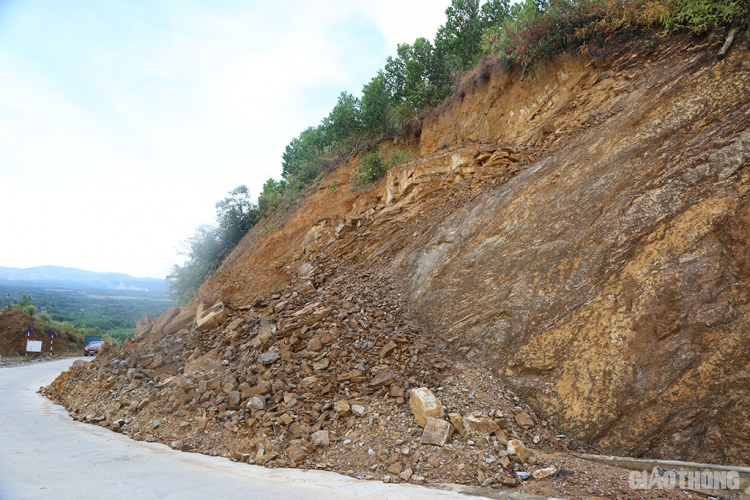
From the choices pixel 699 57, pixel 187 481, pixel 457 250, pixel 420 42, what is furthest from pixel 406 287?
pixel 420 42

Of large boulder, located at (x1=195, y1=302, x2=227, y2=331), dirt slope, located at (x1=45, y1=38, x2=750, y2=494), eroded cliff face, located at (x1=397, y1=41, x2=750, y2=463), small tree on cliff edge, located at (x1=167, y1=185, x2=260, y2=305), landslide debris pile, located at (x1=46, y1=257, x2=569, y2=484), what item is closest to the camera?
eroded cliff face, located at (x1=397, y1=41, x2=750, y2=463)

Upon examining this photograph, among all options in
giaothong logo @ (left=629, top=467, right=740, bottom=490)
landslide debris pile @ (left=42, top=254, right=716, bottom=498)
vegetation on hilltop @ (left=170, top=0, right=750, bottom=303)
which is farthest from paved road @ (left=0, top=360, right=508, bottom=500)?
vegetation on hilltop @ (left=170, top=0, right=750, bottom=303)

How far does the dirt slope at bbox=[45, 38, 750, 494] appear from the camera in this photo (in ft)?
14.9

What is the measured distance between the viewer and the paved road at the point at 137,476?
13.1 feet

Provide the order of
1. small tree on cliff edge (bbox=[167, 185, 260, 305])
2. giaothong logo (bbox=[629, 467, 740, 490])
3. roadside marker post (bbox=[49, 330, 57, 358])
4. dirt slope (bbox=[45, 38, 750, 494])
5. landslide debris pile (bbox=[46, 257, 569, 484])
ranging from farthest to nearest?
roadside marker post (bbox=[49, 330, 57, 358])
small tree on cliff edge (bbox=[167, 185, 260, 305])
landslide debris pile (bbox=[46, 257, 569, 484])
dirt slope (bbox=[45, 38, 750, 494])
giaothong logo (bbox=[629, 467, 740, 490])

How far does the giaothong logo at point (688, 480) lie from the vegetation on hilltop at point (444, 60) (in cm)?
585

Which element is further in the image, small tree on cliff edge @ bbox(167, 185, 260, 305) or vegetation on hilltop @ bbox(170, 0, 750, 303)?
small tree on cliff edge @ bbox(167, 185, 260, 305)

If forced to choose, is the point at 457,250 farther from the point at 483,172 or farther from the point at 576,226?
the point at 483,172

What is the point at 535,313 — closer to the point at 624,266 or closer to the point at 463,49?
the point at 624,266

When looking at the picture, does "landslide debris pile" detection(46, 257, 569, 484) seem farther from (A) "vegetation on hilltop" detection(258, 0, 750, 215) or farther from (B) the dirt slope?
(A) "vegetation on hilltop" detection(258, 0, 750, 215)

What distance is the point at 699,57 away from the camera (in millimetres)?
6219

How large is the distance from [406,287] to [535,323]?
264 cm

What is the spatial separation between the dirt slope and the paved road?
344 mm

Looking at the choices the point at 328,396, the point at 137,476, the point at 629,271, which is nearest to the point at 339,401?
the point at 328,396
